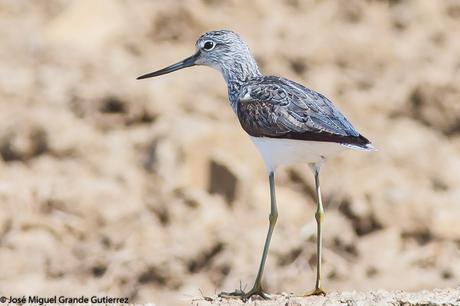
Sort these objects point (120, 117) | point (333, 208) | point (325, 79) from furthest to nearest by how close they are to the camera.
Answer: point (325, 79)
point (120, 117)
point (333, 208)

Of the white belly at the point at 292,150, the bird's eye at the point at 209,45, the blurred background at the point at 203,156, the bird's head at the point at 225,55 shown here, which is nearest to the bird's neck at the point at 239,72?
the bird's head at the point at 225,55

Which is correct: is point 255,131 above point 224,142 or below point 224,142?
below

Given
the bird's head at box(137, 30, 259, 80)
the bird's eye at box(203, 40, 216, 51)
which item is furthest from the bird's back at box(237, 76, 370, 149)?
the bird's eye at box(203, 40, 216, 51)

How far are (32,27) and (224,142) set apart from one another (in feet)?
9.26

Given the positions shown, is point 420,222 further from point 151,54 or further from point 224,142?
point 151,54

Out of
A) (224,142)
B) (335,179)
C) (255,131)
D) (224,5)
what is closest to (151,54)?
(224,5)

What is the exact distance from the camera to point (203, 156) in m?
8.95

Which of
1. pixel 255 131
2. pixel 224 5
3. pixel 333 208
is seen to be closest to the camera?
pixel 255 131

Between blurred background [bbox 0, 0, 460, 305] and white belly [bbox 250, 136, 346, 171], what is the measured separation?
1.54 metres

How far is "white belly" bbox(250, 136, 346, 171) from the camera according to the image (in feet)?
20.0

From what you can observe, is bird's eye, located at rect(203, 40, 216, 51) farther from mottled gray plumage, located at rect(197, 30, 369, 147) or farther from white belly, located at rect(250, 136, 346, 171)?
white belly, located at rect(250, 136, 346, 171)

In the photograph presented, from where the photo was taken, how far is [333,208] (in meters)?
8.71

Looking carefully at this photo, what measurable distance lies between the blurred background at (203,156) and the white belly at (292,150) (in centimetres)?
154

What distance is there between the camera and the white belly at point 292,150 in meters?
6.08
